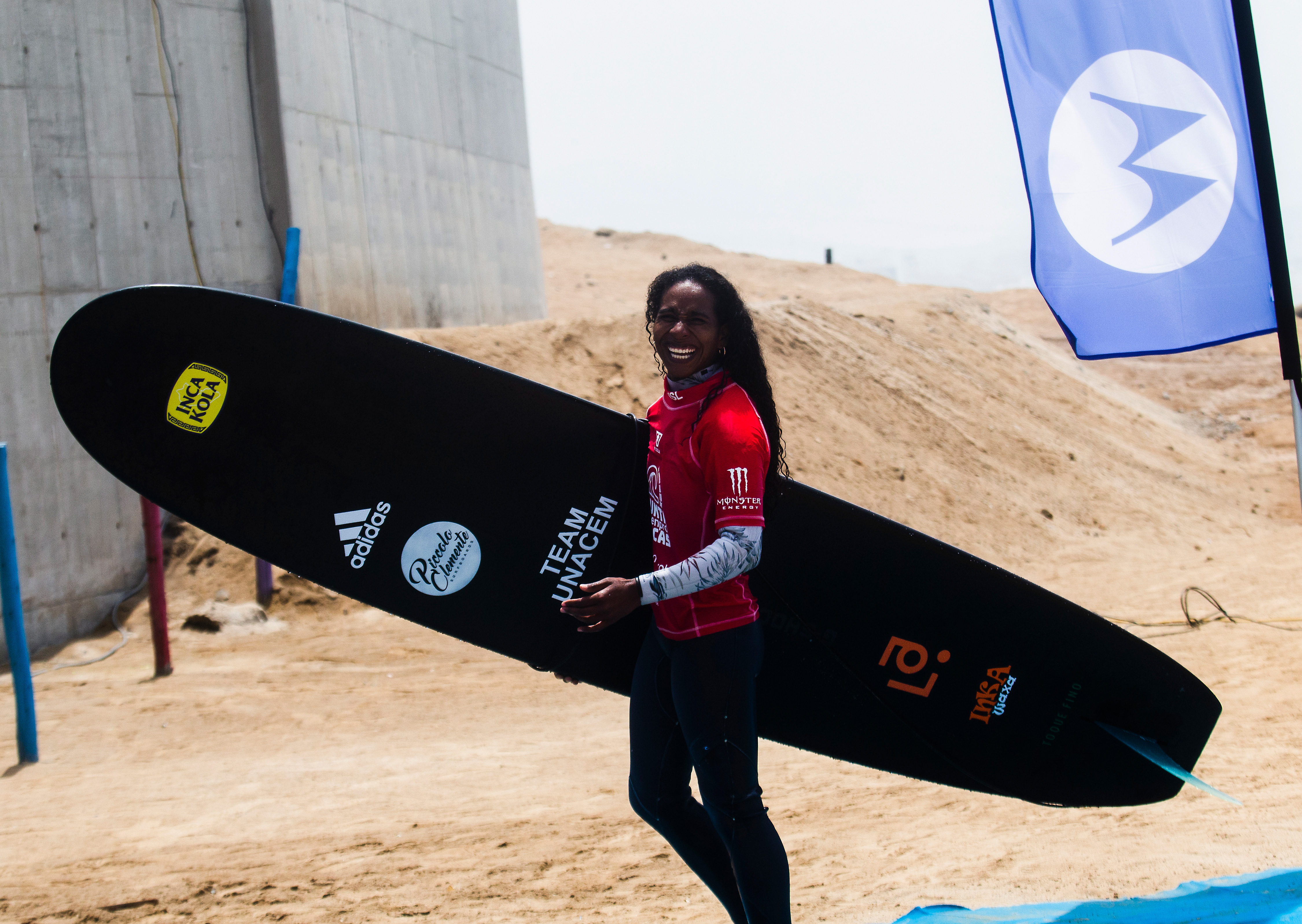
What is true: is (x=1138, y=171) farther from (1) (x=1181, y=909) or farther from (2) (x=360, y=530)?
(2) (x=360, y=530)

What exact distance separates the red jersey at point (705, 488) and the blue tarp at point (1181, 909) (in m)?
1.17

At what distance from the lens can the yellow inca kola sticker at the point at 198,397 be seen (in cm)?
271

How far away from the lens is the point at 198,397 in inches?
107

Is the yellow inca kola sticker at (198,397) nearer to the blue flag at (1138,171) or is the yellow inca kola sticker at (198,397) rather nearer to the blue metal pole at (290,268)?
the blue flag at (1138,171)

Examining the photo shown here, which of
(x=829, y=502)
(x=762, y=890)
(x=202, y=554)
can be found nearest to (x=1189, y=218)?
(x=829, y=502)

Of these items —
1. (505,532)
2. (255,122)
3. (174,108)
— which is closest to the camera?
(505,532)

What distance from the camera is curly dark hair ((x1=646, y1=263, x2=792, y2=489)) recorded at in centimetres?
203

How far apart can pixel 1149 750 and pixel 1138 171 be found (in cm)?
194

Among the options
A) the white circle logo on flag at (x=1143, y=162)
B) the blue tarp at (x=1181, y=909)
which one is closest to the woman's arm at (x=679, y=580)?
the blue tarp at (x=1181, y=909)

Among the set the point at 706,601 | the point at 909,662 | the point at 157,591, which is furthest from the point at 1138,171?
the point at 157,591

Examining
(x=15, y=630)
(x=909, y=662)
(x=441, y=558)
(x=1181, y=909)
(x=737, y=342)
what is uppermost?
(x=737, y=342)

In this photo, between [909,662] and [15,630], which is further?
[15,630]

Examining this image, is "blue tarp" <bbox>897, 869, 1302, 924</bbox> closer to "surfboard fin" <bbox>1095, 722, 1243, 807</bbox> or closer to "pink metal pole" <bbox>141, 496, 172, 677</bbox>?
"surfboard fin" <bbox>1095, 722, 1243, 807</bbox>

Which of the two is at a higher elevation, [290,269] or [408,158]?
[408,158]
